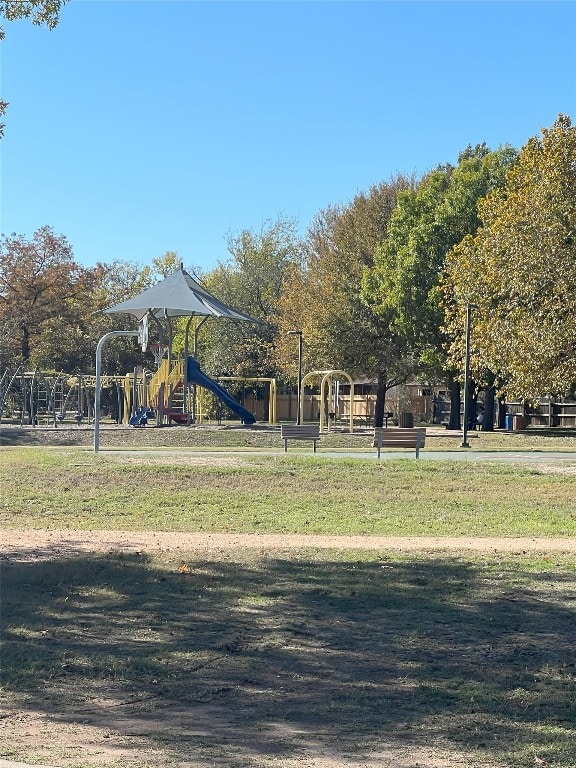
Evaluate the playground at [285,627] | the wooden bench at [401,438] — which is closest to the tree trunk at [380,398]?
the wooden bench at [401,438]

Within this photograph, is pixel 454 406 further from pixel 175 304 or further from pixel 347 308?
pixel 175 304

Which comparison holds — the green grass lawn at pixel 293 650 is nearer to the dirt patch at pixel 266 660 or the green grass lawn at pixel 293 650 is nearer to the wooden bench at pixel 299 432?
the dirt patch at pixel 266 660

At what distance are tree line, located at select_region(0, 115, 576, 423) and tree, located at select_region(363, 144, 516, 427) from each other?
64mm

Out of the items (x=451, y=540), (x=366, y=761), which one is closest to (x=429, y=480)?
(x=451, y=540)

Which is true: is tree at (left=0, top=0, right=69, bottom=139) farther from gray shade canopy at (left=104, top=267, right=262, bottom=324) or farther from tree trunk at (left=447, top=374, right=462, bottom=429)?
tree trunk at (left=447, top=374, right=462, bottom=429)

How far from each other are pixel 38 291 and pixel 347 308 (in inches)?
631

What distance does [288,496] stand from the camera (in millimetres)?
17812

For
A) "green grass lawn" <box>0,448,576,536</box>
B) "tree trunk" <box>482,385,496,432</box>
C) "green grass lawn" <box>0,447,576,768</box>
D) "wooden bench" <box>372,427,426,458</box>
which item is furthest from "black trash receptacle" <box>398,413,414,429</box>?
"green grass lawn" <box>0,447,576,768</box>

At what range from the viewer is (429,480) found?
20.3 meters

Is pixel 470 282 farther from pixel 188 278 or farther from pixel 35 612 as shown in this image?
pixel 35 612

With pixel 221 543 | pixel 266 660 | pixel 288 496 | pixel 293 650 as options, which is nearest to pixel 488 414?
pixel 288 496

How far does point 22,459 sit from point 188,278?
20005 mm

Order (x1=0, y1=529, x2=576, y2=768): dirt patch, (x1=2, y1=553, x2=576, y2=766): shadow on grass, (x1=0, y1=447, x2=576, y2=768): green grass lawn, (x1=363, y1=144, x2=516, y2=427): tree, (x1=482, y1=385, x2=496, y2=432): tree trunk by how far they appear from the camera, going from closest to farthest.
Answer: (x1=0, y1=529, x2=576, y2=768): dirt patch, (x1=0, y1=447, x2=576, y2=768): green grass lawn, (x1=2, y1=553, x2=576, y2=766): shadow on grass, (x1=363, y1=144, x2=516, y2=427): tree, (x1=482, y1=385, x2=496, y2=432): tree trunk

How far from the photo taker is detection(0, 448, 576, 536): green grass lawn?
14641 millimetres
